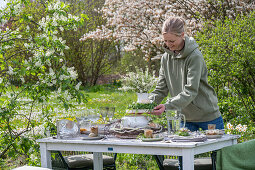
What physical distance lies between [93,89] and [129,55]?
2.80m

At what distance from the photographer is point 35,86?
3867 millimetres

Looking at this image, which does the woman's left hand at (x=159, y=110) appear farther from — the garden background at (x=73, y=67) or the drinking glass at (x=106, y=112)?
the garden background at (x=73, y=67)

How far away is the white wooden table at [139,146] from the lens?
2326 millimetres

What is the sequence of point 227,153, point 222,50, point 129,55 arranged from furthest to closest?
point 129,55
point 222,50
point 227,153

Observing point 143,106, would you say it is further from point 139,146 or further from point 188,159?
point 188,159

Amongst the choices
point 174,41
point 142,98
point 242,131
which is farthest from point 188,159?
point 242,131

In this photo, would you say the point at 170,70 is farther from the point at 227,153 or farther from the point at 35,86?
the point at 35,86

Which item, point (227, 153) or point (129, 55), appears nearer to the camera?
point (227, 153)

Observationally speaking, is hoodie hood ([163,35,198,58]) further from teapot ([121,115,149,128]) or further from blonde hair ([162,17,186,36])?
teapot ([121,115,149,128])

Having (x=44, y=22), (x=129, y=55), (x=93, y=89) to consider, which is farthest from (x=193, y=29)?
(x=129, y=55)

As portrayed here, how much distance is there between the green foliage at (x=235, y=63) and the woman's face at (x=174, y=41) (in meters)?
2.57

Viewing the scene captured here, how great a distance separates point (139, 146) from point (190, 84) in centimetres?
67

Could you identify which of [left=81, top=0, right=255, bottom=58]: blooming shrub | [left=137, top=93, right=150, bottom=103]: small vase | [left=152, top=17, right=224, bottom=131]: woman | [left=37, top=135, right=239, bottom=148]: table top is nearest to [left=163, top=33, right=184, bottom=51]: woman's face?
[left=152, top=17, right=224, bottom=131]: woman

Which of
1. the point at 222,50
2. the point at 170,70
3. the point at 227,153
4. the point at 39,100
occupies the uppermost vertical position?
the point at 222,50
